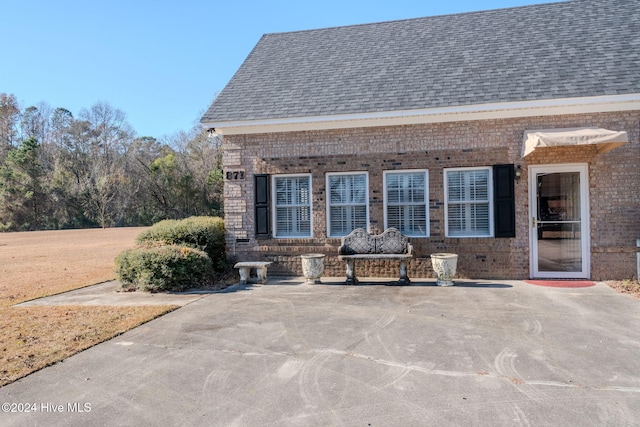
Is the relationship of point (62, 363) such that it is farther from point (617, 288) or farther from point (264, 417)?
point (617, 288)

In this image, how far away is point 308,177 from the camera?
985 cm

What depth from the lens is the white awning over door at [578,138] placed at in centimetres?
721

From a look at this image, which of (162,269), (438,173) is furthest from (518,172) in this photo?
(162,269)

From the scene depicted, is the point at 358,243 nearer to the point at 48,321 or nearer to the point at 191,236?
the point at 191,236

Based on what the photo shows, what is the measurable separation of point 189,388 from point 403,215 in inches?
261

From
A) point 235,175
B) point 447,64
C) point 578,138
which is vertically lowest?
point 235,175

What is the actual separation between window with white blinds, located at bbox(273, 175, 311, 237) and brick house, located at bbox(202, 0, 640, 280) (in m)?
0.03

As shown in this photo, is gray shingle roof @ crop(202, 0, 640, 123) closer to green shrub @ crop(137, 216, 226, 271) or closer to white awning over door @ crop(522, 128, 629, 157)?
white awning over door @ crop(522, 128, 629, 157)

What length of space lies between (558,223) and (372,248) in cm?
401

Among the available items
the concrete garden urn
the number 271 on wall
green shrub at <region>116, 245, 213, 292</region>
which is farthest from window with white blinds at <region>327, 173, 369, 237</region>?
green shrub at <region>116, 245, 213, 292</region>

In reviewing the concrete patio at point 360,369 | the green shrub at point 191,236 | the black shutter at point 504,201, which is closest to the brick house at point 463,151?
the black shutter at point 504,201

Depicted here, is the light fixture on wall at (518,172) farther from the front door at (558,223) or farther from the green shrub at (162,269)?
the green shrub at (162,269)

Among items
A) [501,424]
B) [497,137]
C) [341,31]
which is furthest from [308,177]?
[501,424]

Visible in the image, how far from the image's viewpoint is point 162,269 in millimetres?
8094
